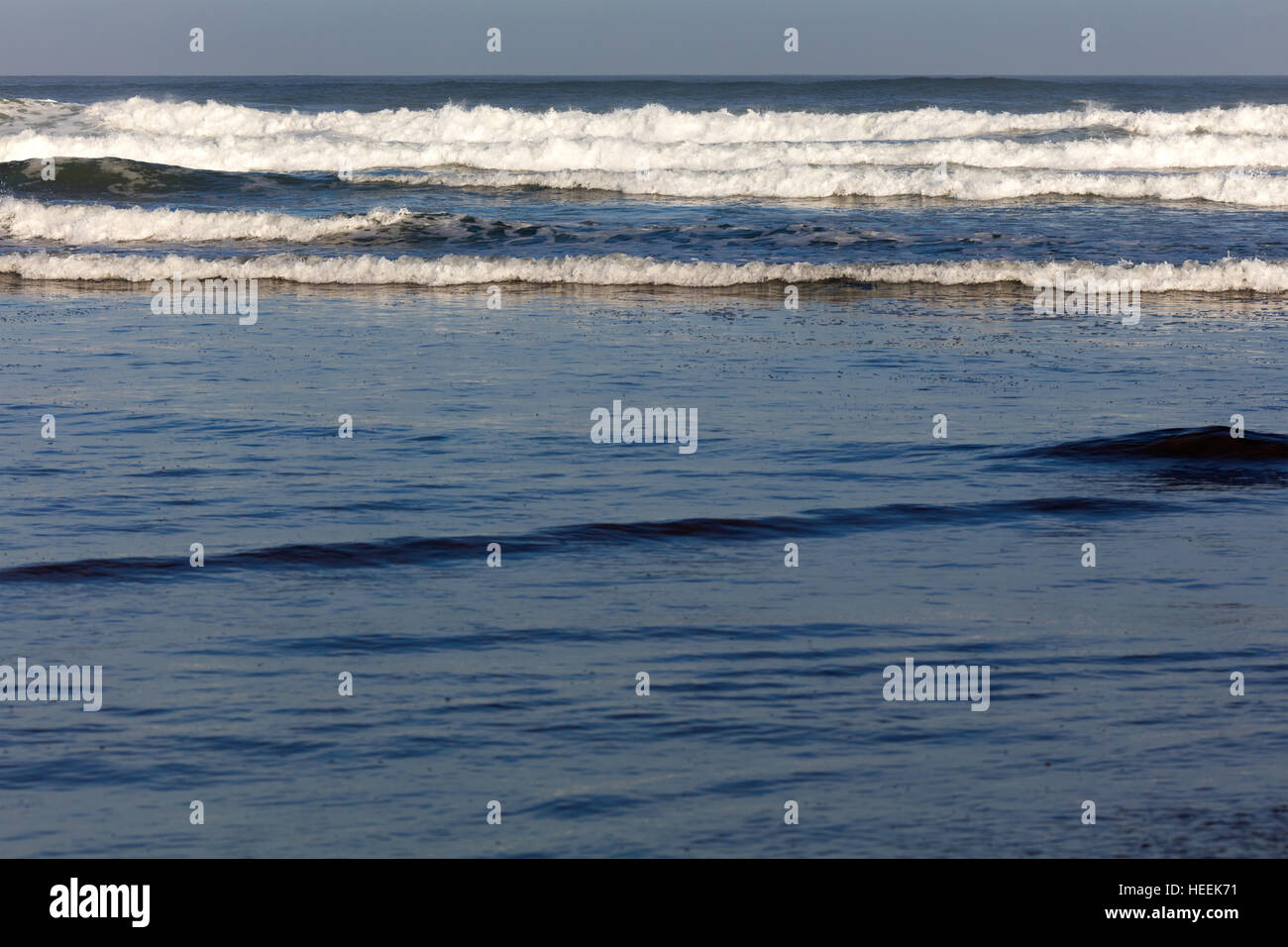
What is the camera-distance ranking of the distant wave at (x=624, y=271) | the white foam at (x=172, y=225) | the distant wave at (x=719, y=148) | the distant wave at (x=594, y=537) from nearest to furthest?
the distant wave at (x=594, y=537)
the distant wave at (x=624, y=271)
the white foam at (x=172, y=225)
the distant wave at (x=719, y=148)

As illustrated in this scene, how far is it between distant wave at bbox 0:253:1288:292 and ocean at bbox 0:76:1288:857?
0.07 m

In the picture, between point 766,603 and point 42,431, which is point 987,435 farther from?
point 42,431

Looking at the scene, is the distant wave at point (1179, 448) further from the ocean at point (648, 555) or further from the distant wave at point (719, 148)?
the distant wave at point (719, 148)

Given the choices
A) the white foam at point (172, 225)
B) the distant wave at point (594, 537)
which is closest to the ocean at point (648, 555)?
the distant wave at point (594, 537)

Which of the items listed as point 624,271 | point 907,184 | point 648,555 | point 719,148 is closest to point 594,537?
point 648,555

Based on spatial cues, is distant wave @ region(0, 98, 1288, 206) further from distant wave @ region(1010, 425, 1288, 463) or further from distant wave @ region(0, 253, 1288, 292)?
distant wave @ region(1010, 425, 1288, 463)

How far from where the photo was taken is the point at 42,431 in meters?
9.45

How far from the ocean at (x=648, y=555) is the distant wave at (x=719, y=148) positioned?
31.3ft

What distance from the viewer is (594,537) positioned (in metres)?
7.22

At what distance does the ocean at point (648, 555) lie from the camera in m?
4.35

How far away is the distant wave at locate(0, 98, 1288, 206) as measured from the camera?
92.8 ft

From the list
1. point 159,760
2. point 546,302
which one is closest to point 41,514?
point 159,760
